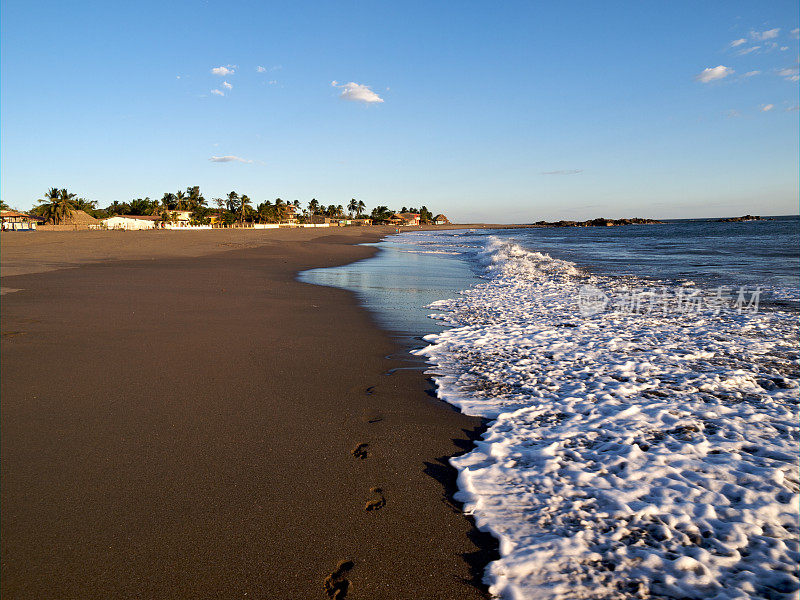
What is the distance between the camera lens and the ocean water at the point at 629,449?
7.91ft

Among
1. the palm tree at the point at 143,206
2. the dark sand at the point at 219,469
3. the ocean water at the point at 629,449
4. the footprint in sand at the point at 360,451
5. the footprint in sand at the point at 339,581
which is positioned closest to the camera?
the footprint in sand at the point at 339,581

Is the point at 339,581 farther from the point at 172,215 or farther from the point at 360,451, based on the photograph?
the point at 172,215

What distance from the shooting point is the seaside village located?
7431 centimetres

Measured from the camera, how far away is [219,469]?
10.5 feet

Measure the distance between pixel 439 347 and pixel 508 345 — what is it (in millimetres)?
1090

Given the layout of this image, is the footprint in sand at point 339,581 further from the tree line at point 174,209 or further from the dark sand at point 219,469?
the tree line at point 174,209

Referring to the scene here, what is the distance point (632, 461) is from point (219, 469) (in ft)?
10.7

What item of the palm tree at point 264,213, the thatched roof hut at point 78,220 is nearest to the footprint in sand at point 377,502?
the thatched roof hut at point 78,220

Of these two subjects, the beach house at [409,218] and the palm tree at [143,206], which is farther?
the beach house at [409,218]

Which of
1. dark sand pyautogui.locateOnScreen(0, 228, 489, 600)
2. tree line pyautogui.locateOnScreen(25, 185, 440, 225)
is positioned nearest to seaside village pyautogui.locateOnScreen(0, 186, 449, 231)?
tree line pyautogui.locateOnScreen(25, 185, 440, 225)

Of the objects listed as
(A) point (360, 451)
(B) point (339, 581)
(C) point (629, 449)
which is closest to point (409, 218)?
(C) point (629, 449)

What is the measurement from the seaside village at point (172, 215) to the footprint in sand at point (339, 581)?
220ft

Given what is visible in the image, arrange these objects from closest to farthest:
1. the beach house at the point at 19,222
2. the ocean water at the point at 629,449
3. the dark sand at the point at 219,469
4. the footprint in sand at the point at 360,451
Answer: the dark sand at the point at 219,469 < the ocean water at the point at 629,449 < the footprint in sand at the point at 360,451 < the beach house at the point at 19,222

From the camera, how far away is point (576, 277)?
51.7ft
